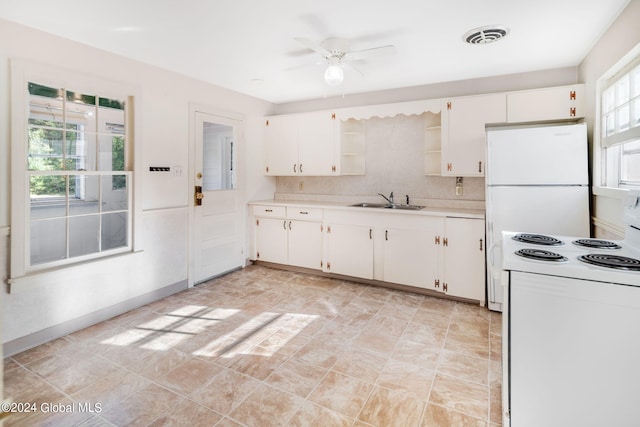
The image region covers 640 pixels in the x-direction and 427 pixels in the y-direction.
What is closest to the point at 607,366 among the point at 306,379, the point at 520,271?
the point at 520,271

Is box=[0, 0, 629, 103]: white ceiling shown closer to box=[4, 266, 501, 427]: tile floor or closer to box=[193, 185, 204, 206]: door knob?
box=[193, 185, 204, 206]: door knob

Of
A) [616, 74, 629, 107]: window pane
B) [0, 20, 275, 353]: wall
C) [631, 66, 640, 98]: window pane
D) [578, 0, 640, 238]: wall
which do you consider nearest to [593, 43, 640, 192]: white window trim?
[578, 0, 640, 238]: wall

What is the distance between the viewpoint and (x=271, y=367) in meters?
2.37

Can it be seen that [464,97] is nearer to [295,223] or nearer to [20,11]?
[295,223]

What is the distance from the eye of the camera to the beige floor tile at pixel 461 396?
195 cm

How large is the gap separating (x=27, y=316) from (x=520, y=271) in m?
3.37

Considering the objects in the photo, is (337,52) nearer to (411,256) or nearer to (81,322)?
(411,256)

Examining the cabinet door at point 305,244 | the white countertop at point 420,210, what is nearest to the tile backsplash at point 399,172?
the white countertop at point 420,210

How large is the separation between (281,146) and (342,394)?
3.59 metres

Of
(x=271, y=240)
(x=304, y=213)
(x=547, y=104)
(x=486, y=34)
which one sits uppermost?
(x=486, y=34)

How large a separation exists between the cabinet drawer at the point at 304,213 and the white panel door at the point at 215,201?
28.2 inches

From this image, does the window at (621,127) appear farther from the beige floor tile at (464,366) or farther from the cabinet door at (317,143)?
the cabinet door at (317,143)

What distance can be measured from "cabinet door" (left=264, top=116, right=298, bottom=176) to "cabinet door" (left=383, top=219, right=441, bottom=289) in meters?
1.79

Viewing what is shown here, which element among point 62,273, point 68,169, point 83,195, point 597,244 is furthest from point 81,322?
point 597,244
